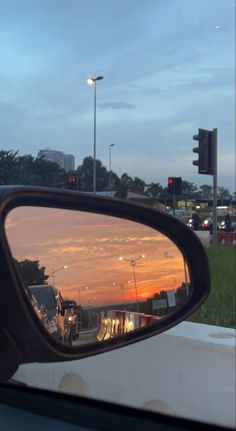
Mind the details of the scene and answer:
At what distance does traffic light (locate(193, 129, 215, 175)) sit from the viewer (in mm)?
13967

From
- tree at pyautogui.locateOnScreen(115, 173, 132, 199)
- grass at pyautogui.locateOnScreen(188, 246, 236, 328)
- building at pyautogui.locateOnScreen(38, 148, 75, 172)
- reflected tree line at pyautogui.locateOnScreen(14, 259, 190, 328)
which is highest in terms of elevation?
building at pyautogui.locateOnScreen(38, 148, 75, 172)

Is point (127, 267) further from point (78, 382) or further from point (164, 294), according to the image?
point (78, 382)

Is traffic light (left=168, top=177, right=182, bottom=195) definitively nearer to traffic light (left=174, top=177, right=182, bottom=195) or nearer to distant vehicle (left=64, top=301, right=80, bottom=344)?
traffic light (left=174, top=177, right=182, bottom=195)

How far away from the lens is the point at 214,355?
366 cm

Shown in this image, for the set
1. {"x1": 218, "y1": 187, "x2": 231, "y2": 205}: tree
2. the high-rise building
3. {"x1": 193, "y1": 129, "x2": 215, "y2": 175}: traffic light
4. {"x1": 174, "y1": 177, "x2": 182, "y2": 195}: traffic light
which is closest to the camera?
the high-rise building

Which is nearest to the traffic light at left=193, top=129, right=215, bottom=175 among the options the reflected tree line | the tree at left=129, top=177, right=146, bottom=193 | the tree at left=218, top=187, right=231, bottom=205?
the tree at left=129, top=177, right=146, bottom=193

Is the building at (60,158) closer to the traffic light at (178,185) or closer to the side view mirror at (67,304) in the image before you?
the side view mirror at (67,304)

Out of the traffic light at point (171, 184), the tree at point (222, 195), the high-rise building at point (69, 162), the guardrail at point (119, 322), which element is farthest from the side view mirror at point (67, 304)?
the tree at point (222, 195)

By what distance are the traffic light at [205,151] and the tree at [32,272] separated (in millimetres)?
12215

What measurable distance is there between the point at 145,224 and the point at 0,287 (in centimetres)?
95

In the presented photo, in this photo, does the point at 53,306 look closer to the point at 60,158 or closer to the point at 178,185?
the point at 60,158

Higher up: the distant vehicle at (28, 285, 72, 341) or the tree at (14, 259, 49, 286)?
the tree at (14, 259, 49, 286)

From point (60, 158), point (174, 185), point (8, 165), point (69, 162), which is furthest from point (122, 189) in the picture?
point (174, 185)

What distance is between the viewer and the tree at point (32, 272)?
1.68 meters
